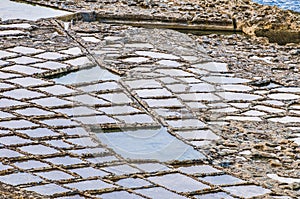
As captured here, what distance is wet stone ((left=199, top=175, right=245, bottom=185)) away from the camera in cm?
521

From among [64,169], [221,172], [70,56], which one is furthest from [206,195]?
[70,56]

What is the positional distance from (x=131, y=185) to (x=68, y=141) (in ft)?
2.66

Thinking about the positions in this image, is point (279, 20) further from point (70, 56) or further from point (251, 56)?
point (70, 56)

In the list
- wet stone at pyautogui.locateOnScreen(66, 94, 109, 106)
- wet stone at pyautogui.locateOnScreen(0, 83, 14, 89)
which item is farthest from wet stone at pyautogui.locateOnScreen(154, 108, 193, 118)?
wet stone at pyautogui.locateOnScreen(0, 83, 14, 89)

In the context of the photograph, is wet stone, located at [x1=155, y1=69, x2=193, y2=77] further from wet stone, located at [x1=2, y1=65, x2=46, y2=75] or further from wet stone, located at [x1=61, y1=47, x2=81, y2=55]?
wet stone, located at [x1=2, y1=65, x2=46, y2=75]

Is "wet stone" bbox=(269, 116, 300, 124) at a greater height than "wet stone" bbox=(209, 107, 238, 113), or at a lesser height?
lesser

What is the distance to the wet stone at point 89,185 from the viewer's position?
16.5 feet

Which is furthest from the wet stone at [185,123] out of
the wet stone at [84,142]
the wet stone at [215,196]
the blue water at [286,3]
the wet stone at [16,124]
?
the blue water at [286,3]

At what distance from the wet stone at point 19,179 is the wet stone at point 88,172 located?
26 cm

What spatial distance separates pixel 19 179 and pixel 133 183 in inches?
27.0

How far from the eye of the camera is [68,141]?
5734 mm

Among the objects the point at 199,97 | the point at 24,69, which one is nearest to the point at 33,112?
the point at 24,69

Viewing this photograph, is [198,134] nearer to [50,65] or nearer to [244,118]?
[244,118]

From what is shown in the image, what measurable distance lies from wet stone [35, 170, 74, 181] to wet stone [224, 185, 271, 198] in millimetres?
977
